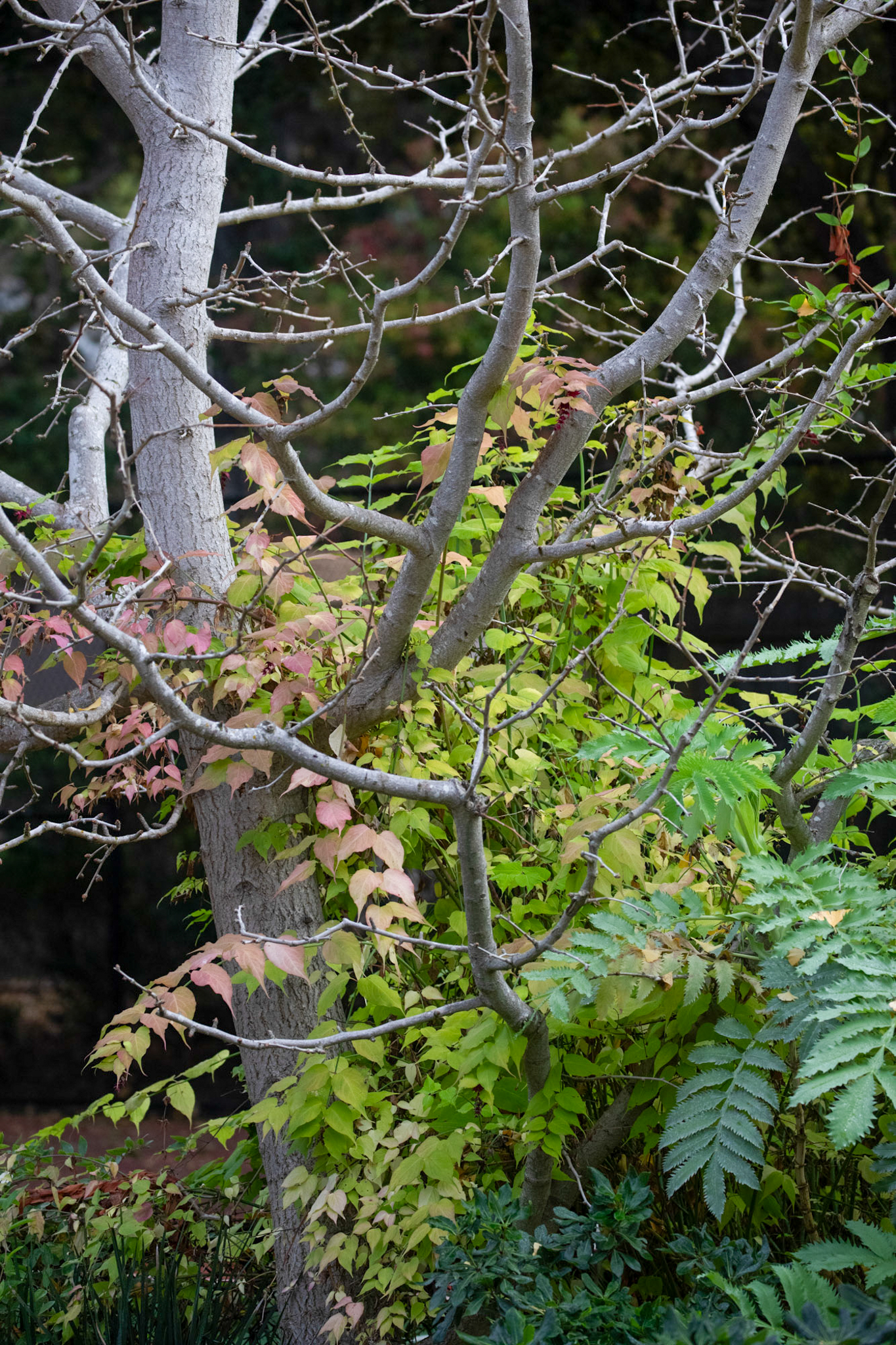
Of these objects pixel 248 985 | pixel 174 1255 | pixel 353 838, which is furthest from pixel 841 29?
pixel 174 1255

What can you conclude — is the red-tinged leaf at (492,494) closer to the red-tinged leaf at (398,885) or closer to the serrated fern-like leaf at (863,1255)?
the red-tinged leaf at (398,885)

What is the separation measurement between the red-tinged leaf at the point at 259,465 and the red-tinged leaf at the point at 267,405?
57mm

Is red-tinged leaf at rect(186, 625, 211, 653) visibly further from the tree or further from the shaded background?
the shaded background

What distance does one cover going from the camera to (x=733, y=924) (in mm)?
1364

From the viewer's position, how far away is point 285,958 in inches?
56.2

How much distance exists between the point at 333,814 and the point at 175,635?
1.49 feet

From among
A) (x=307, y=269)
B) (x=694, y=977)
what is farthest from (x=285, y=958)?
(x=307, y=269)

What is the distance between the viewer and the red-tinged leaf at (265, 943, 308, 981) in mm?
1408

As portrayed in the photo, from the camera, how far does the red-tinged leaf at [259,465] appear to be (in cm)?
156

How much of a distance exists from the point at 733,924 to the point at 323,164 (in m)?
4.11

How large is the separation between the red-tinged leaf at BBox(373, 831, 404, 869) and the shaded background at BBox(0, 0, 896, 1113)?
9.18ft

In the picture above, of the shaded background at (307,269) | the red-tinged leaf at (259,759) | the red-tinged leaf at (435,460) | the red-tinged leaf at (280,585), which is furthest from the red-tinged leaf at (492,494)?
the shaded background at (307,269)

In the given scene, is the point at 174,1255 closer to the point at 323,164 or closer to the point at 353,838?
the point at 353,838

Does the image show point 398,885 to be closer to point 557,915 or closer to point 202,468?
point 557,915
